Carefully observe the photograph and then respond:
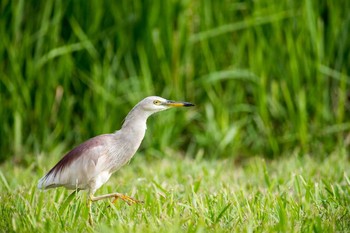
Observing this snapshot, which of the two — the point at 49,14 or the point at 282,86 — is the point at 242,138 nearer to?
the point at 282,86

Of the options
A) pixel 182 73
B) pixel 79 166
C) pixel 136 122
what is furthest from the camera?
pixel 182 73

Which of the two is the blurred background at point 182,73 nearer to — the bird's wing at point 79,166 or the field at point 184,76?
the field at point 184,76

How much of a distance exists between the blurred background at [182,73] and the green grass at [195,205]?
104 centimetres

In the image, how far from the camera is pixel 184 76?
21.5ft

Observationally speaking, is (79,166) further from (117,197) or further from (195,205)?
(195,205)

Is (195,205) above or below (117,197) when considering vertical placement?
below

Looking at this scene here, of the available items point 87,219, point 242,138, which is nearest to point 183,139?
point 242,138

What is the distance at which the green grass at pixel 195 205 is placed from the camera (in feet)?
11.0

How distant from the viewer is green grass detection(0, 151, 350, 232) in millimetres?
3363

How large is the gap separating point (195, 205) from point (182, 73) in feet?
9.14

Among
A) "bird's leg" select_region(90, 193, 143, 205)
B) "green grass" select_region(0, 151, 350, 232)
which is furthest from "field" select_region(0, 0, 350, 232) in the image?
"bird's leg" select_region(90, 193, 143, 205)

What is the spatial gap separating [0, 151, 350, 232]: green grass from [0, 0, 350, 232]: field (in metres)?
0.91

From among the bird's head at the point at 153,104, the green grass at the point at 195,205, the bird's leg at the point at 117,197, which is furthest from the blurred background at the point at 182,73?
the bird's leg at the point at 117,197

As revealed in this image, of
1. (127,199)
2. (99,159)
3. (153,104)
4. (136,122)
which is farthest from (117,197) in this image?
(153,104)
